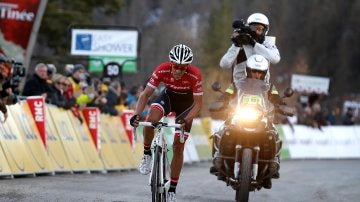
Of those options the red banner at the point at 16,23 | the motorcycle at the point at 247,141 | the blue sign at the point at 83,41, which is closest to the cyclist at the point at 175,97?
the motorcycle at the point at 247,141

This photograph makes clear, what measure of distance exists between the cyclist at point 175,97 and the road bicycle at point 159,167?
1.13ft

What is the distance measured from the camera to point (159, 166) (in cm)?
1195

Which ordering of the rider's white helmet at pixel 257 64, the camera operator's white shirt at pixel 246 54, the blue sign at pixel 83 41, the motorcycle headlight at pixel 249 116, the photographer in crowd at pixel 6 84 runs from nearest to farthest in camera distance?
the motorcycle headlight at pixel 249 116 < the rider's white helmet at pixel 257 64 < the camera operator's white shirt at pixel 246 54 < the photographer in crowd at pixel 6 84 < the blue sign at pixel 83 41

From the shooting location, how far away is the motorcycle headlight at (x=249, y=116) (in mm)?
12969

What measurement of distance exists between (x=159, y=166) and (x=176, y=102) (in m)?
1.52

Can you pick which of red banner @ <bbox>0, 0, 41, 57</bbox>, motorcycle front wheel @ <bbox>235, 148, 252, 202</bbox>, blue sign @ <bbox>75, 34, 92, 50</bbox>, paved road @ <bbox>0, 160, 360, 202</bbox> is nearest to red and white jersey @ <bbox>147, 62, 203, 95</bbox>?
motorcycle front wheel @ <bbox>235, 148, 252, 202</bbox>

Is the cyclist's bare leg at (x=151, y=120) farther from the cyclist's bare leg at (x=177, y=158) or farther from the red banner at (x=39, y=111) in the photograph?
the red banner at (x=39, y=111)

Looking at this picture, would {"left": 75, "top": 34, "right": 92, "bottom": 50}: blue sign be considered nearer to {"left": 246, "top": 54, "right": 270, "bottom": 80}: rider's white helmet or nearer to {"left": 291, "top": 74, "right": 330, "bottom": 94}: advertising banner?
{"left": 246, "top": 54, "right": 270, "bottom": 80}: rider's white helmet

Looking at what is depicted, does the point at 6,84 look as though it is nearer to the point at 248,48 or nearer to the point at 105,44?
A: the point at 248,48

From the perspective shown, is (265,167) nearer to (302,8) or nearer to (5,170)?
(5,170)

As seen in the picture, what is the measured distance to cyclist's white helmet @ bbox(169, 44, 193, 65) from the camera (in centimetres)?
1241

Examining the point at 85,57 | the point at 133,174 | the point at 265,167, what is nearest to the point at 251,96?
the point at 265,167

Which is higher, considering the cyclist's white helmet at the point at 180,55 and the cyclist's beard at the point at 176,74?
the cyclist's white helmet at the point at 180,55

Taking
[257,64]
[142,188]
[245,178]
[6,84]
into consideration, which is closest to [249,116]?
[245,178]
